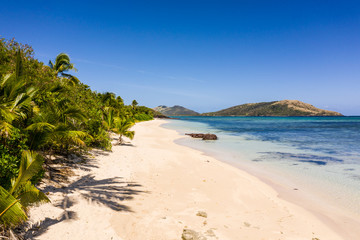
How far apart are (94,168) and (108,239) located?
469 cm

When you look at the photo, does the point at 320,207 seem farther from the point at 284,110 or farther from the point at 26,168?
the point at 284,110

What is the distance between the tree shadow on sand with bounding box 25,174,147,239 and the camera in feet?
12.7

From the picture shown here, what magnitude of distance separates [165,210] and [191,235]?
128 cm

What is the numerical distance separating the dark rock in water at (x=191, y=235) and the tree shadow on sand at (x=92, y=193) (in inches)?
64.5

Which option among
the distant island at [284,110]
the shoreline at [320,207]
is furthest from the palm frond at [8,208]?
the distant island at [284,110]

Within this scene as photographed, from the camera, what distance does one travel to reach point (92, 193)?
549 centimetres

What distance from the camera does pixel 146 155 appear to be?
11.3 m

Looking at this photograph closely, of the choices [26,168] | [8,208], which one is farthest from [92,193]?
[8,208]

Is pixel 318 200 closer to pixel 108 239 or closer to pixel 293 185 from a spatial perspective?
pixel 293 185

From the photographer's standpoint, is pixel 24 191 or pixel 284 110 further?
pixel 284 110

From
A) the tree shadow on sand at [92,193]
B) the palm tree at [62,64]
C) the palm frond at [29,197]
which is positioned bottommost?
the tree shadow on sand at [92,193]

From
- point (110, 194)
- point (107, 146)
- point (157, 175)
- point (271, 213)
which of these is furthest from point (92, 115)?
point (271, 213)

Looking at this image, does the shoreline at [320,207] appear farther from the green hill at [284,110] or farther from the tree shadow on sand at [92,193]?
the green hill at [284,110]

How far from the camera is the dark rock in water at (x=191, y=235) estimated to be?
3.77 metres
